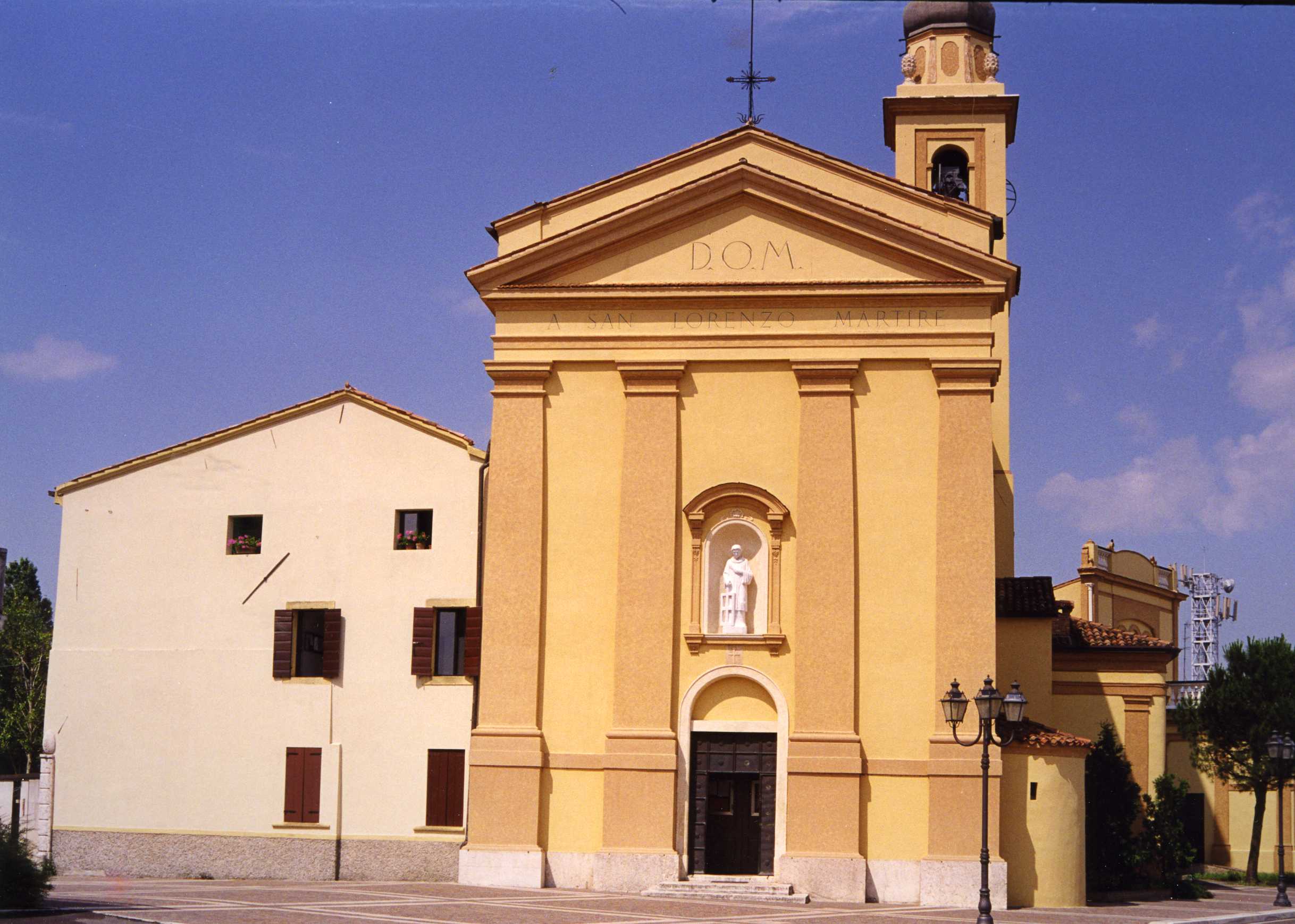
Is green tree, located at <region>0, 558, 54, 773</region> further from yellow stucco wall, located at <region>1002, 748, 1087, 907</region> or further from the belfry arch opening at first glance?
yellow stucco wall, located at <region>1002, 748, 1087, 907</region>

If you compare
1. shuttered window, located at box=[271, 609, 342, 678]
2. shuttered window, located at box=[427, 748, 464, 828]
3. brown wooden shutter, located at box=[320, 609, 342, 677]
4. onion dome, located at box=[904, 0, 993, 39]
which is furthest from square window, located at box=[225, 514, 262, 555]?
onion dome, located at box=[904, 0, 993, 39]

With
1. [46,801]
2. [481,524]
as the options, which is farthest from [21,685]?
[481,524]

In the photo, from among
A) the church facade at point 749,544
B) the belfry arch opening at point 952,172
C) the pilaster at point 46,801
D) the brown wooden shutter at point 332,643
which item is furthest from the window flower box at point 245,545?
the belfry arch opening at point 952,172

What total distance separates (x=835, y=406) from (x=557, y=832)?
8364 millimetres

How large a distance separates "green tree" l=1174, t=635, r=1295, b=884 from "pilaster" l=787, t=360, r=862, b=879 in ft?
61.5

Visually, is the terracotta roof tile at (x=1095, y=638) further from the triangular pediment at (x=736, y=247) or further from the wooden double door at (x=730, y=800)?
the triangular pediment at (x=736, y=247)

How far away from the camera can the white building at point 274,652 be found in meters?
25.3

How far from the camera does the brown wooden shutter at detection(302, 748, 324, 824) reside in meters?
25.5

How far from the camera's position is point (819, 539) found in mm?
23797

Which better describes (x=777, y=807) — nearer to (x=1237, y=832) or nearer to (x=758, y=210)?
(x=758, y=210)

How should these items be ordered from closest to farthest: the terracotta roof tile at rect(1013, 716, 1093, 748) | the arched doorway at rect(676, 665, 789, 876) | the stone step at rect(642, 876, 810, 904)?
the stone step at rect(642, 876, 810, 904), the terracotta roof tile at rect(1013, 716, 1093, 748), the arched doorway at rect(676, 665, 789, 876)

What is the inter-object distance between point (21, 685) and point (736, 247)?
125ft

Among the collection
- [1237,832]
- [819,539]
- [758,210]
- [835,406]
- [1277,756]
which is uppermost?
[758,210]

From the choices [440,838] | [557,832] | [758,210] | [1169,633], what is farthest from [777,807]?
[1169,633]
